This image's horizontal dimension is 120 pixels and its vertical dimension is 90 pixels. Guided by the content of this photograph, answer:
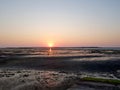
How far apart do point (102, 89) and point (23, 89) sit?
4.98 meters

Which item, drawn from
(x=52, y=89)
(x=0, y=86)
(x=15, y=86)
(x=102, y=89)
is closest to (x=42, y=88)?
(x=52, y=89)

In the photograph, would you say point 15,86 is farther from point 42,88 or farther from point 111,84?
point 111,84

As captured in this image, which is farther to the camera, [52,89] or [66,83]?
[66,83]

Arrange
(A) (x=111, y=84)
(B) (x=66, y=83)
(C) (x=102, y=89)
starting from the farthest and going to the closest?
(B) (x=66, y=83)
(A) (x=111, y=84)
(C) (x=102, y=89)

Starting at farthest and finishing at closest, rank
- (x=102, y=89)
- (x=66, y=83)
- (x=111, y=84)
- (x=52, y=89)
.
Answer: (x=66, y=83)
(x=52, y=89)
(x=111, y=84)
(x=102, y=89)

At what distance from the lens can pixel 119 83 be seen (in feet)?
45.0

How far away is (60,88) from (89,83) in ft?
6.80

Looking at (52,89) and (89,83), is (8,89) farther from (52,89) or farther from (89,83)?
(89,83)

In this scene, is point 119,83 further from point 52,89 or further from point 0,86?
point 0,86

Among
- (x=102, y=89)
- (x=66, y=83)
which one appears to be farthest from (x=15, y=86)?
(x=102, y=89)

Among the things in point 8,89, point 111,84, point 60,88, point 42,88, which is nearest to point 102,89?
point 111,84

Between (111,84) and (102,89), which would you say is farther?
(111,84)

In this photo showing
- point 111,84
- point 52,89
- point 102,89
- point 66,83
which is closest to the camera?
point 102,89

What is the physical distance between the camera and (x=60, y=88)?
1492 centimetres
